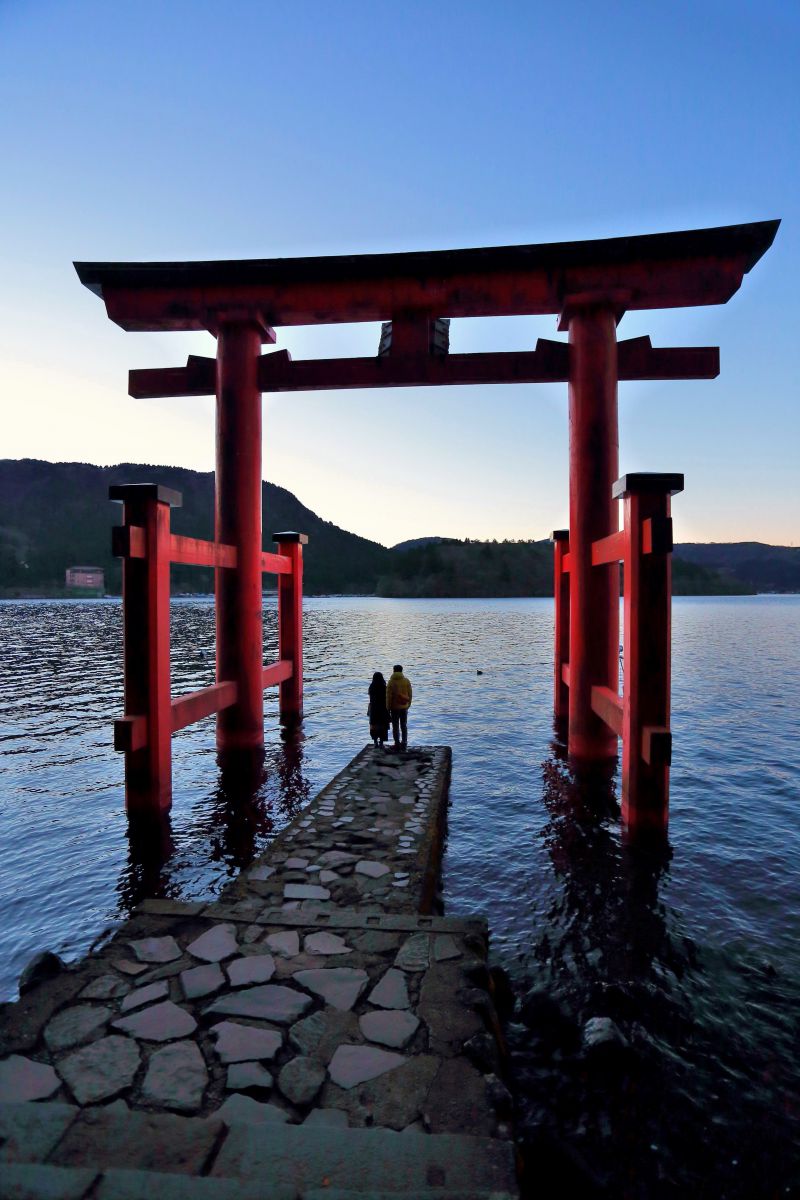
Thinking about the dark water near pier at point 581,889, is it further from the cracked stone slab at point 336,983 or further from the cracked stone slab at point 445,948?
the cracked stone slab at point 336,983

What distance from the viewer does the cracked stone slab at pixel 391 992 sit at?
12.7 ft

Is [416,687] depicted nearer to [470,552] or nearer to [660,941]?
[660,941]

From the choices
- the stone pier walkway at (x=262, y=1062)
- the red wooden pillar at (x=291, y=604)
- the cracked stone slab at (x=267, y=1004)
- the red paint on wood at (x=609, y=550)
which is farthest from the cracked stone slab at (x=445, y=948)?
the red wooden pillar at (x=291, y=604)

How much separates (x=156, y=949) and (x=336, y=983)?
55.4 inches

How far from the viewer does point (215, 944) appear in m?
4.56

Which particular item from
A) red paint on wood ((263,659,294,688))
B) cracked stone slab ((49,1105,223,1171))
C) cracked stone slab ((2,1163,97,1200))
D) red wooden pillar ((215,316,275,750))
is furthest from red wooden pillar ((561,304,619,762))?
cracked stone slab ((2,1163,97,1200))

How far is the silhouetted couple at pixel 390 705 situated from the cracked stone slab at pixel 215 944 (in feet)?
20.7

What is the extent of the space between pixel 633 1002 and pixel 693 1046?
52cm

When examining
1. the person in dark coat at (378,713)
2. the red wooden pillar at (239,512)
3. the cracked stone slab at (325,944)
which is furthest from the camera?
the person in dark coat at (378,713)

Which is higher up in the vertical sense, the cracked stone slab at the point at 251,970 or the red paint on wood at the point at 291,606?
the red paint on wood at the point at 291,606

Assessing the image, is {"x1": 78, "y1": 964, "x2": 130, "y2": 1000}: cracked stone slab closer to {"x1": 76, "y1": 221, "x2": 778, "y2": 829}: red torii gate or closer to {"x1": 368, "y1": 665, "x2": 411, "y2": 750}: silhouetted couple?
{"x1": 76, "y1": 221, "x2": 778, "y2": 829}: red torii gate

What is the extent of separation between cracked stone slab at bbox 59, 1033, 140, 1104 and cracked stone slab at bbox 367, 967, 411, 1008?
4.56ft

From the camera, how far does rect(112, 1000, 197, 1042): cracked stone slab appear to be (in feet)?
11.7

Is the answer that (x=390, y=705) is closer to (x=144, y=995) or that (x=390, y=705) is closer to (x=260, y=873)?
(x=260, y=873)
